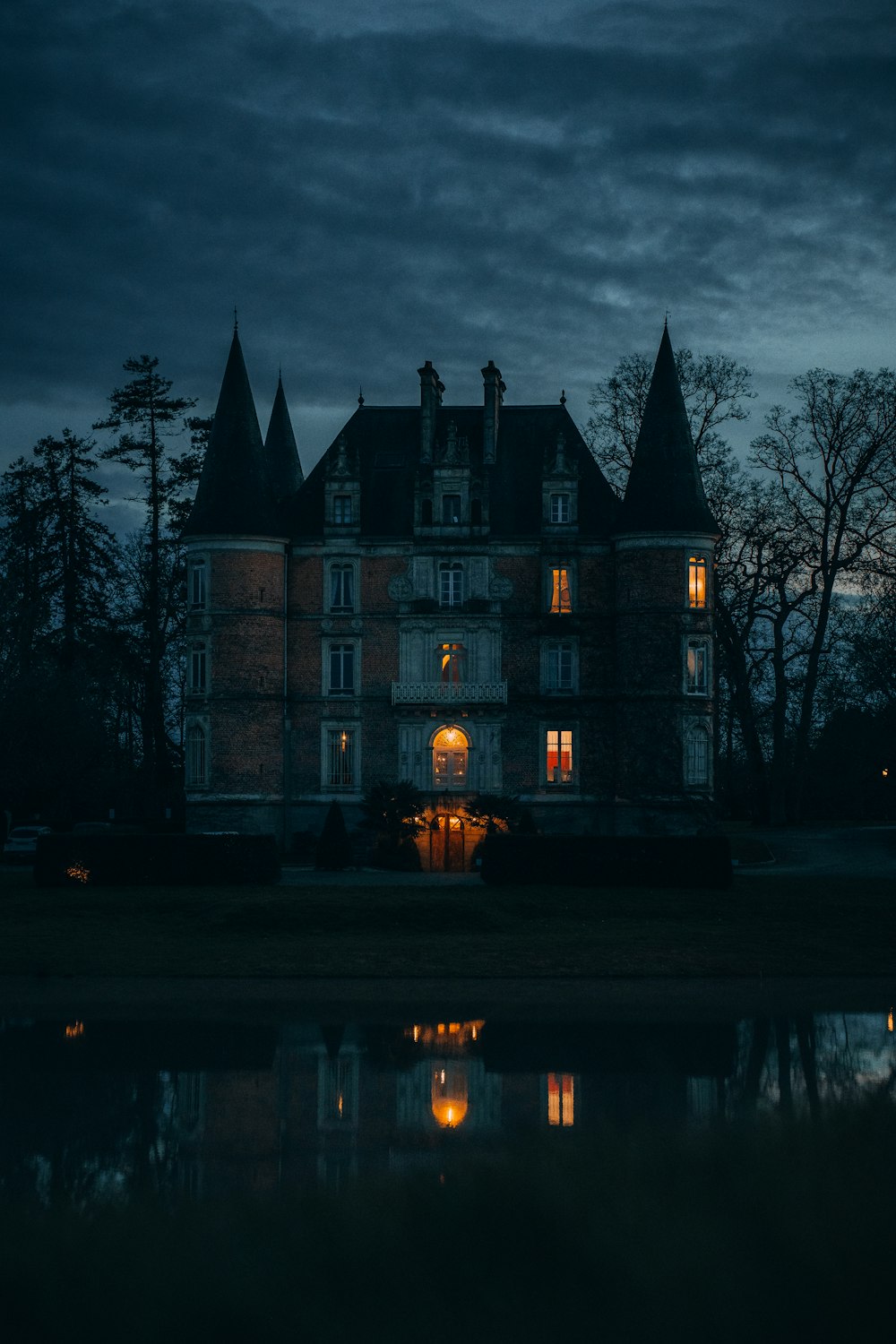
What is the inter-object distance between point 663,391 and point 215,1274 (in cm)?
4289

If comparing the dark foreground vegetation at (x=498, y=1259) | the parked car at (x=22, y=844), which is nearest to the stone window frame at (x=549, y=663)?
the parked car at (x=22, y=844)

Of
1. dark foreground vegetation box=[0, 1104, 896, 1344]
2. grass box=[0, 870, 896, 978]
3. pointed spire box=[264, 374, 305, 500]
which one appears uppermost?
pointed spire box=[264, 374, 305, 500]

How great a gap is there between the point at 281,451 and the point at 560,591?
14.2m

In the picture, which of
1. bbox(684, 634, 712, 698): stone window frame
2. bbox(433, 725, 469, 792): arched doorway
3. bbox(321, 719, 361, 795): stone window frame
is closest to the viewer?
bbox(684, 634, 712, 698): stone window frame

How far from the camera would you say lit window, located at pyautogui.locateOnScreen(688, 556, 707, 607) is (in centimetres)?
4938

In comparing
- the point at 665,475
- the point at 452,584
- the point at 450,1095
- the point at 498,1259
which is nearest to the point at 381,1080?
the point at 450,1095

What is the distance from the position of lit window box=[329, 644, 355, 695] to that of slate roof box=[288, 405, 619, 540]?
405 cm

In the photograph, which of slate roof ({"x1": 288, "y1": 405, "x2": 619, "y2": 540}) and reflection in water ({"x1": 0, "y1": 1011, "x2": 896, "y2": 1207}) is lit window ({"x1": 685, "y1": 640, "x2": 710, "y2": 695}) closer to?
slate roof ({"x1": 288, "y1": 405, "x2": 619, "y2": 540})

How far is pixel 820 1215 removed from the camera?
1177cm

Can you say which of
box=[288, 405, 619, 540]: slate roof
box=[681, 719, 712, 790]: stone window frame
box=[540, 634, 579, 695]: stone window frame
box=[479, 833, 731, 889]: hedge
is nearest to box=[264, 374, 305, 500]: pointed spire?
box=[288, 405, 619, 540]: slate roof

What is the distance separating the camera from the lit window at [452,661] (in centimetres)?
5050

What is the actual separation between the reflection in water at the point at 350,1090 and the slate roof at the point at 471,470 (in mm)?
30899

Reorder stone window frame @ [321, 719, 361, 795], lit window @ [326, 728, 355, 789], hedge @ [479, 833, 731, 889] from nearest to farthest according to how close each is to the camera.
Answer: hedge @ [479, 833, 731, 889] → stone window frame @ [321, 719, 361, 795] → lit window @ [326, 728, 355, 789]

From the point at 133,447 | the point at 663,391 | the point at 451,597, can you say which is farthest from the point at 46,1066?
the point at 133,447
